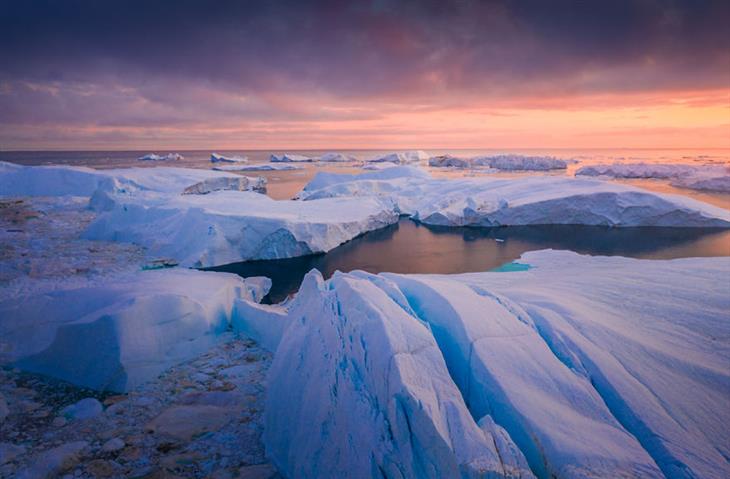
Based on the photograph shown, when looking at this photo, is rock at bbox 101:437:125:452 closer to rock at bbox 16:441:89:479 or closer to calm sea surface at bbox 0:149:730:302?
rock at bbox 16:441:89:479

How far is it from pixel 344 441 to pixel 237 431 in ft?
3.54

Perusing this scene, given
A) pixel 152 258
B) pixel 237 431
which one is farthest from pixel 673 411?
pixel 152 258

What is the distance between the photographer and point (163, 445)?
259cm

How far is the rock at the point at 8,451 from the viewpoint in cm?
242

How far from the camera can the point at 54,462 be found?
2.39 m

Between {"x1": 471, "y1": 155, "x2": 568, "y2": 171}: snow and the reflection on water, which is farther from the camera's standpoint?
{"x1": 471, "y1": 155, "x2": 568, "y2": 171}: snow

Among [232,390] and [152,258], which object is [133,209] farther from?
[232,390]

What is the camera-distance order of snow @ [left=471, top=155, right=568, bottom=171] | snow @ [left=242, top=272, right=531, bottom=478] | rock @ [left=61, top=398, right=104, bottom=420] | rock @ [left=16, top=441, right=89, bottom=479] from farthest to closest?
snow @ [left=471, top=155, right=568, bottom=171] < rock @ [left=61, top=398, right=104, bottom=420] < rock @ [left=16, top=441, right=89, bottom=479] < snow @ [left=242, top=272, right=531, bottom=478]

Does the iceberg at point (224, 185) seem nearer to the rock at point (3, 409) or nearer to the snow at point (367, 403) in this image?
the rock at point (3, 409)

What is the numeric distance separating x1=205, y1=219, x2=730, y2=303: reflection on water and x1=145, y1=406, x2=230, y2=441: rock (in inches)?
153

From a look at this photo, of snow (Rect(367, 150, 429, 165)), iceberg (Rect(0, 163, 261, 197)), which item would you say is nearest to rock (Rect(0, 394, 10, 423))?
iceberg (Rect(0, 163, 261, 197))

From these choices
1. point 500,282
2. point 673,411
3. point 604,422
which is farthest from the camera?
point 500,282

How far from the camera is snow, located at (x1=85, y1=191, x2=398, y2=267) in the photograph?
328 inches

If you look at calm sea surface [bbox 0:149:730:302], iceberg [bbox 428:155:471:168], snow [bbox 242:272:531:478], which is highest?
iceberg [bbox 428:155:471:168]
